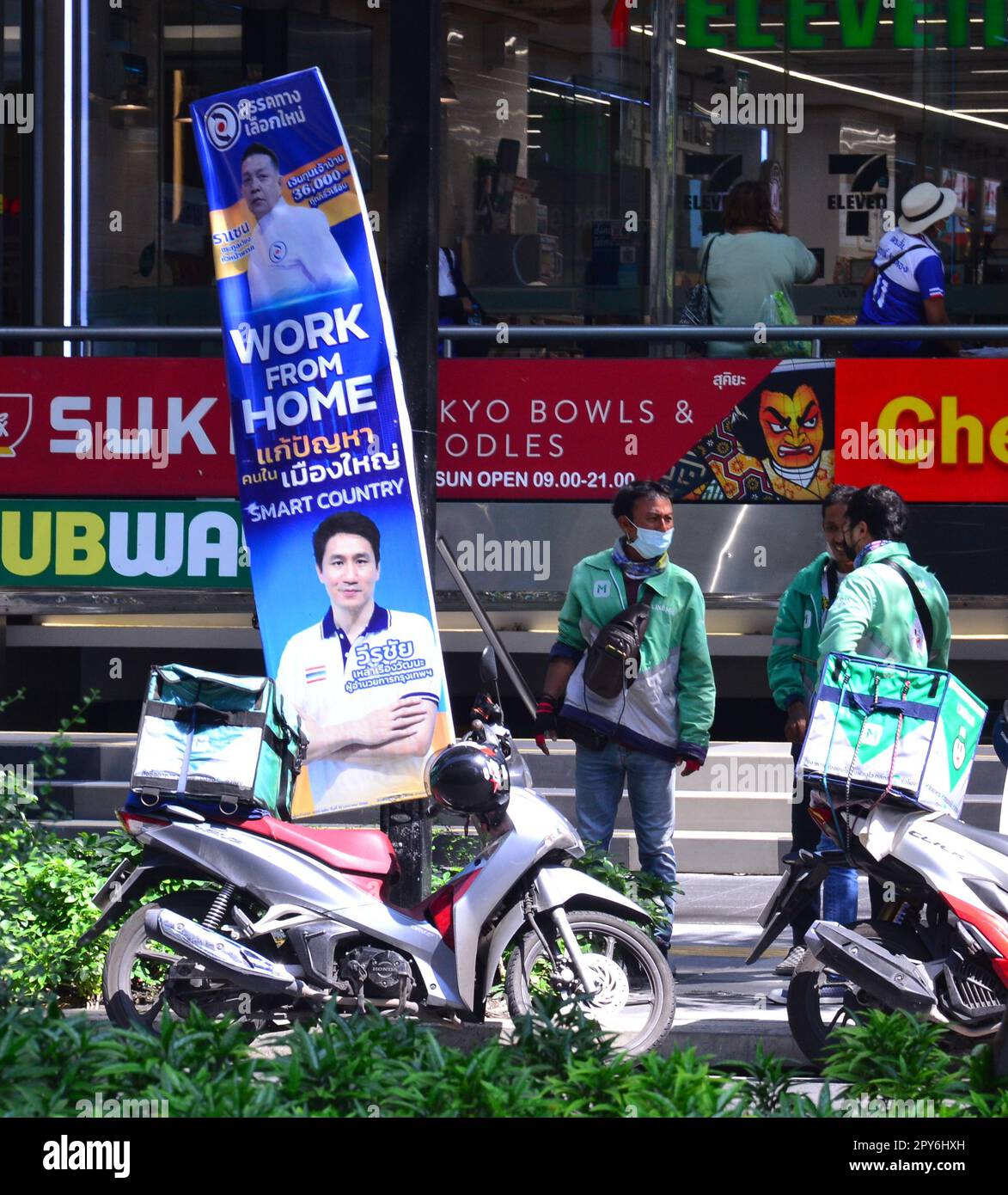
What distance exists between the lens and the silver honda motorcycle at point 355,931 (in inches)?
223

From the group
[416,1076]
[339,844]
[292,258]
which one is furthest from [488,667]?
[292,258]

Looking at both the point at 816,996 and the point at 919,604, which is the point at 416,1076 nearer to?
the point at 816,996

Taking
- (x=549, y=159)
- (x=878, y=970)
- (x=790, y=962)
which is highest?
(x=549, y=159)

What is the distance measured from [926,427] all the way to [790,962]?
3.76m

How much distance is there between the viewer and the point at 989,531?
10102 mm

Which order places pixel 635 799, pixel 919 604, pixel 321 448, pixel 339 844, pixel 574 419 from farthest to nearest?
1. pixel 574 419
2. pixel 635 799
3. pixel 321 448
4. pixel 919 604
5. pixel 339 844

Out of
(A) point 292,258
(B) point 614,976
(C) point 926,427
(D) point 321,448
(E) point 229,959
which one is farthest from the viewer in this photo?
(C) point 926,427

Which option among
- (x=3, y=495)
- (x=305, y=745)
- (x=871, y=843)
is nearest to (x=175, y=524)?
(x=3, y=495)

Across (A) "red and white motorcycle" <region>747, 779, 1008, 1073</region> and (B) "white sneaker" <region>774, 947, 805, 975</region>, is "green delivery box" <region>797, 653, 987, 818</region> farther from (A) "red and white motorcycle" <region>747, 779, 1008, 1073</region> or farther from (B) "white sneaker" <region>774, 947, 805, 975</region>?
(B) "white sneaker" <region>774, 947, 805, 975</region>

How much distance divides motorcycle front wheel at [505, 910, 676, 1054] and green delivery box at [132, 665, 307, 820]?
0.98 meters

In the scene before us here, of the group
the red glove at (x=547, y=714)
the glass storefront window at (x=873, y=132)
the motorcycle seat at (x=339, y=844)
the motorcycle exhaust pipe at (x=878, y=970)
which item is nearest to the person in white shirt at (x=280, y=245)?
the red glove at (x=547, y=714)

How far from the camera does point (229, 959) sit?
5.59 metres

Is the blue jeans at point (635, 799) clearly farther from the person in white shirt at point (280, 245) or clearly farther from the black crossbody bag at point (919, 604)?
the person in white shirt at point (280, 245)
